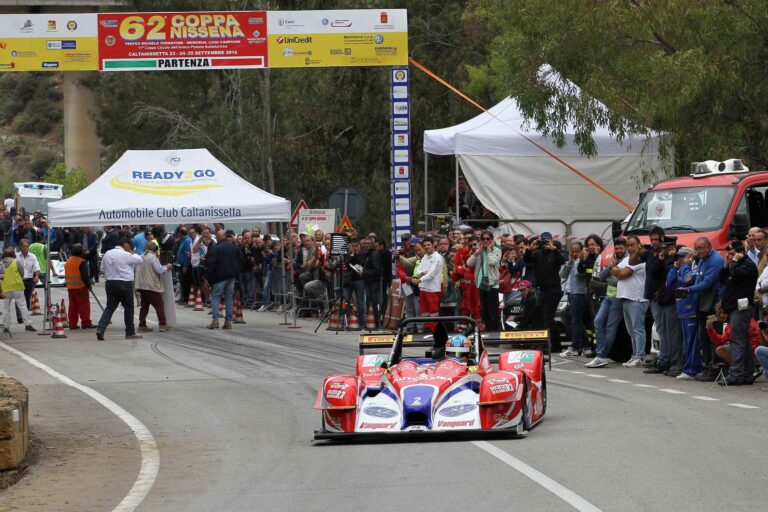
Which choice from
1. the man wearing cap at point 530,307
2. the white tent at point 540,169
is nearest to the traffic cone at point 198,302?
the white tent at point 540,169

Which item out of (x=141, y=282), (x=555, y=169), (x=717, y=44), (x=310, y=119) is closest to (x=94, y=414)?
(x=141, y=282)

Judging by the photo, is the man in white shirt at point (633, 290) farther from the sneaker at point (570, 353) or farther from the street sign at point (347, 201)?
the street sign at point (347, 201)

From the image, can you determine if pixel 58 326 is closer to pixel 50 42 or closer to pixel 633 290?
pixel 50 42

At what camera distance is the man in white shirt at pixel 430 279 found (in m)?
24.6

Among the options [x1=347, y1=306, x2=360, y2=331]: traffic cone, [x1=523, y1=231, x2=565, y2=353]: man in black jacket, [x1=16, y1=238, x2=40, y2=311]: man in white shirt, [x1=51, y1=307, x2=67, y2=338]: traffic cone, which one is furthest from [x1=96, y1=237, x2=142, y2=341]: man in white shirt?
[x1=523, y1=231, x2=565, y2=353]: man in black jacket

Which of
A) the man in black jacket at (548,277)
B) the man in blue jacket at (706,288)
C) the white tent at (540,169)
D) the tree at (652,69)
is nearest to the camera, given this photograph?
the man in blue jacket at (706,288)

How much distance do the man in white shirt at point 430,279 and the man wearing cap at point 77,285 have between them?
7004 millimetres

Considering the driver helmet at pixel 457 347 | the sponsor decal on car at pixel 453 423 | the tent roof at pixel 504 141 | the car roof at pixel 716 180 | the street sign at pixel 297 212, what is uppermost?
the tent roof at pixel 504 141

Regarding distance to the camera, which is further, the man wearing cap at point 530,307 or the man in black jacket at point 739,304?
the man wearing cap at point 530,307

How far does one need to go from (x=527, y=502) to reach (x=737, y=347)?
340 inches

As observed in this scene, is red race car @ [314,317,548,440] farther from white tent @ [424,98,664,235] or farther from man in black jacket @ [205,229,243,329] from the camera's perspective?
white tent @ [424,98,664,235]

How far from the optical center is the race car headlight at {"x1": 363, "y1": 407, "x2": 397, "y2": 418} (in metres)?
12.3

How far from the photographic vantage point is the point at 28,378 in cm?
1966

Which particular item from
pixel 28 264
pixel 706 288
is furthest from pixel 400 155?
pixel 706 288
